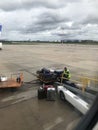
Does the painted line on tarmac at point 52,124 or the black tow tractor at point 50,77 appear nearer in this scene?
the painted line on tarmac at point 52,124

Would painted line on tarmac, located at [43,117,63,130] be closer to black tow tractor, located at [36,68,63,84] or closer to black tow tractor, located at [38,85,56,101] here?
black tow tractor, located at [38,85,56,101]

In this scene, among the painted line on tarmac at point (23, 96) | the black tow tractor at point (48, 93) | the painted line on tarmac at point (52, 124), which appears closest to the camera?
the painted line on tarmac at point (52, 124)

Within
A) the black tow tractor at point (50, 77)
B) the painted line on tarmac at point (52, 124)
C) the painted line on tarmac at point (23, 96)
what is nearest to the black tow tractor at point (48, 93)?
the painted line on tarmac at point (23, 96)

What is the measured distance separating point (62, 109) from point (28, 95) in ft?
11.1

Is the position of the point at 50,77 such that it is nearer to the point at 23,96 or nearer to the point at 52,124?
the point at 23,96

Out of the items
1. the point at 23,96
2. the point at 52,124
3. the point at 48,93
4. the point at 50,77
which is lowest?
the point at 23,96

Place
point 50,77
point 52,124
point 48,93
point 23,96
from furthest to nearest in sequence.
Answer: point 50,77 < point 23,96 < point 48,93 < point 52,124

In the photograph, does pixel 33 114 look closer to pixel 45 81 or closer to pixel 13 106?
pixel 13 106

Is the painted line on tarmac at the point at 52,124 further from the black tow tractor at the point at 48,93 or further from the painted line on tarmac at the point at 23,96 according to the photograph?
the painted line on tarmac at the point at 23,96

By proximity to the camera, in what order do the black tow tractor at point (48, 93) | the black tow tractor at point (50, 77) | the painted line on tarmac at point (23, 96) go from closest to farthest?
the black tow tractor at point (48, 93), the painted line on tarmac at point (23, 96), the black tow tractor at point (50, 77)

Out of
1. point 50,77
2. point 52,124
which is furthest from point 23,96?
point 52,124

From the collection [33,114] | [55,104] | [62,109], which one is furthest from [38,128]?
[55,104]

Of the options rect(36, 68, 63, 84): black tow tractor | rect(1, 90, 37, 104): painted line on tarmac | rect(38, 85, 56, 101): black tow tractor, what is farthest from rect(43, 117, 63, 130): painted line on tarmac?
rect(36, 68, 63, 84): black tow tractor

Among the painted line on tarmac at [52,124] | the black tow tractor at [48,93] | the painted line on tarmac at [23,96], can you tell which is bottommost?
the painted line on tarmac at [23,96]
